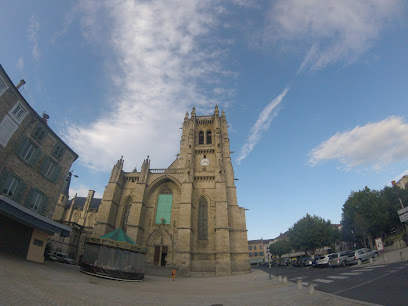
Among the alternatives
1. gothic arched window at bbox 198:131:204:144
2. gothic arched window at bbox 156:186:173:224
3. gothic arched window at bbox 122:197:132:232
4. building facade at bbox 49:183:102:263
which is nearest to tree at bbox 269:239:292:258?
gothic arched window at bbox 198:131:204:144

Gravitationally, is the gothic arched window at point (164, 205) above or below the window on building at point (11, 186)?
above

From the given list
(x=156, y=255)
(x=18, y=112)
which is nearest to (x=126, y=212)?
(x=156, y=255)

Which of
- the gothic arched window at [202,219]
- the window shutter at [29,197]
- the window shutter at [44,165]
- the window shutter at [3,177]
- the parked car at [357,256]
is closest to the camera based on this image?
the window shutter at [3,177]

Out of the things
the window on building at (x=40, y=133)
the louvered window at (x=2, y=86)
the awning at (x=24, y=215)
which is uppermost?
the louvered window at (x=2, y=86)

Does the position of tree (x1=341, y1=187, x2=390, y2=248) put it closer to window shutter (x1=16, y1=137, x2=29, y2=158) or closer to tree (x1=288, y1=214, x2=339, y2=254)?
tree (x1=288, y1=214, x2=339, y2=254)

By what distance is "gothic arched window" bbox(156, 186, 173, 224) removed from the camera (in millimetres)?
28206

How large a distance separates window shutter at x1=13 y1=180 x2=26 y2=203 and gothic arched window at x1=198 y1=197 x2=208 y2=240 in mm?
19486

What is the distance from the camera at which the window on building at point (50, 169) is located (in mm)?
15188

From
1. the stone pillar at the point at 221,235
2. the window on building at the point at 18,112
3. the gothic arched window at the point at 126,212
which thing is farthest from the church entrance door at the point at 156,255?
the window on building at the point at 18,112

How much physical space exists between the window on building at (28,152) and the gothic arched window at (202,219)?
768 inches

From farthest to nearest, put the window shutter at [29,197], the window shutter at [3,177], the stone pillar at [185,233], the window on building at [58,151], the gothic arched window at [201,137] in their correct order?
1. the gothic arched window at [201,137]
2. the stone pillar at [185,233]
3. the window on building at [58,151]
4. the window shutter at [29,197]
5. the window shutter at [3,177]

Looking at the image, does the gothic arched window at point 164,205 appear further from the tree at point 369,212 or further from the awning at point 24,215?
the tree at point 369,212

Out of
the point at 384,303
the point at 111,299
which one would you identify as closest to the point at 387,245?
the point at 384,303

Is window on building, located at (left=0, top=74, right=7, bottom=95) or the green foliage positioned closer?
window on building, located at (left=0, top=74, right=7, bottom=95)
